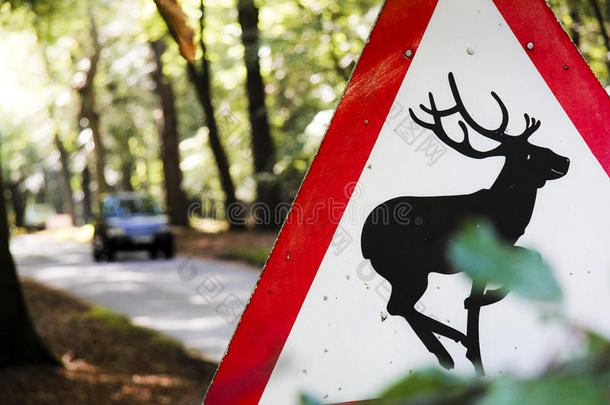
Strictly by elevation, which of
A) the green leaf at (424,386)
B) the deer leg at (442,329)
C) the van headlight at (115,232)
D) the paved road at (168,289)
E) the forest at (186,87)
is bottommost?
the paved road at (168,289)

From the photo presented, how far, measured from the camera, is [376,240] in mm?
1478

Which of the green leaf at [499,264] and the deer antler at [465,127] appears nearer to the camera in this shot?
the green leaf at [499,264]

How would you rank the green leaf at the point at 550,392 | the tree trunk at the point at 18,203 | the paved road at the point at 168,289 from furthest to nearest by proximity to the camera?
the tree trunk at the point at 18,203 → the paved road at the point at 168,289 → the green leaf at the point at 550,392

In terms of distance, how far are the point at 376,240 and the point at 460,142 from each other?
0.29 m

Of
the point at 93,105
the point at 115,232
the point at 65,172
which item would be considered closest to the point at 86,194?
the point at 65,172

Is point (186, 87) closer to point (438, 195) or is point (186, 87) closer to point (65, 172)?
point (65, 172)

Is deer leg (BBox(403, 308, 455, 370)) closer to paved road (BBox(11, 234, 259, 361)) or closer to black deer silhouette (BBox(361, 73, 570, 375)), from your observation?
black deer silhouette (BBox(361, 73, 570, 375))

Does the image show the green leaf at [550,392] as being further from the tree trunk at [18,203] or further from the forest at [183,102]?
the tree trunk at [18,203]

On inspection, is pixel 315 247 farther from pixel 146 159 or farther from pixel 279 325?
pixel 146 159

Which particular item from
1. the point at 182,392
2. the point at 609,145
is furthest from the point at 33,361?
the point at 609,145

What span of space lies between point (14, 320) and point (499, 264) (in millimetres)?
6774

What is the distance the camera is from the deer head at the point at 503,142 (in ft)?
4.91

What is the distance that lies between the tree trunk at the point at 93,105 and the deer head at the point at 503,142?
95.4 feet

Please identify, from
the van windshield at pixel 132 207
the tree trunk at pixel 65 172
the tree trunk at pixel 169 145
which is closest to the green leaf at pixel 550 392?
the van windshield at pixel 132 207
